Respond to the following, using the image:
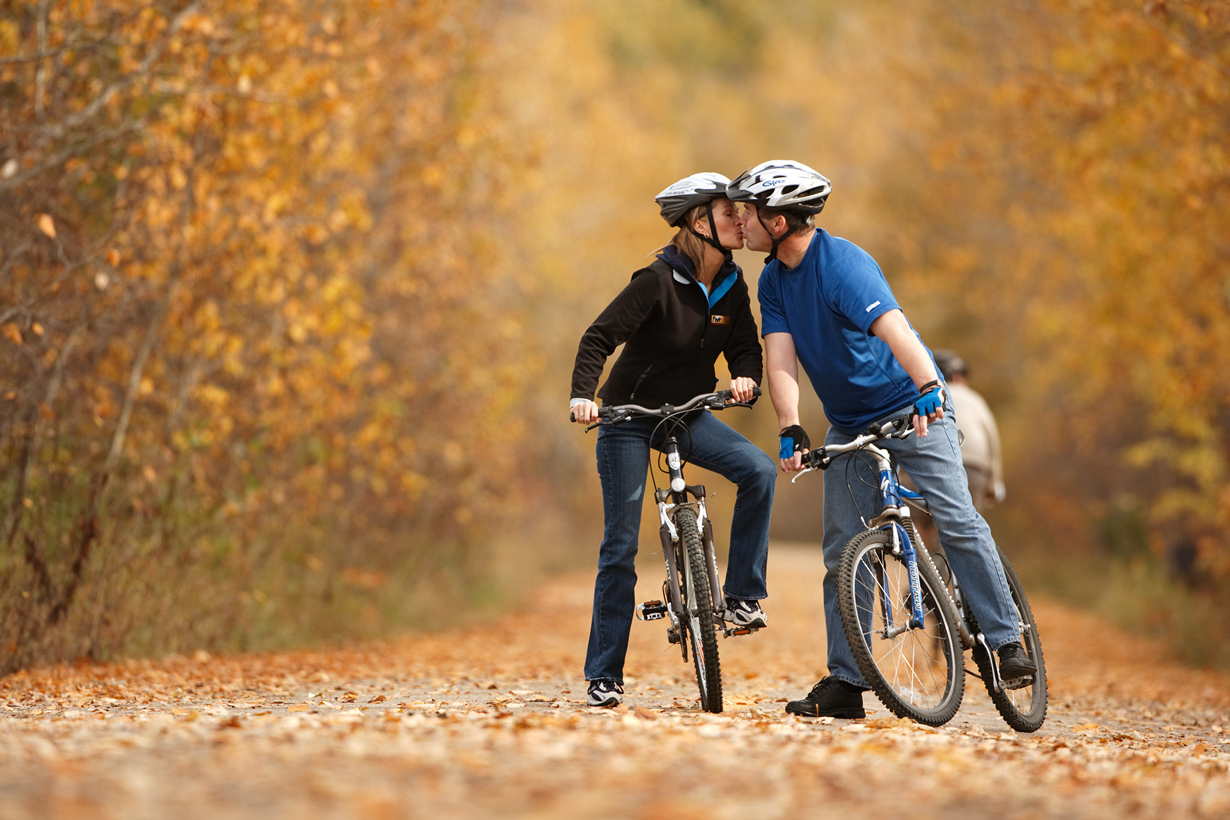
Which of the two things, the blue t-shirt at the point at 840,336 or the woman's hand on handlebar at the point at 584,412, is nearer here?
the woman's hand on handlebar at the point at 584,412

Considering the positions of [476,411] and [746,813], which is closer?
[746,813]

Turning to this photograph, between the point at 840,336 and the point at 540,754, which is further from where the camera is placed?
the point at 840,336

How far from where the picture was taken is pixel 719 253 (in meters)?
6.11

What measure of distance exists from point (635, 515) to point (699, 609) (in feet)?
1.76

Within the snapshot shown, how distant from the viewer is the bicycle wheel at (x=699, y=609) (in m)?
5.86

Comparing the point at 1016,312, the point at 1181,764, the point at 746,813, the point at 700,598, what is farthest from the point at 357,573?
the point at 1016,312

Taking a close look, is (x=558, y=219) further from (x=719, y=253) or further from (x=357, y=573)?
(x=719, y=253)

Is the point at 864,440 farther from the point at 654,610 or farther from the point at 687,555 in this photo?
the point at 654,610

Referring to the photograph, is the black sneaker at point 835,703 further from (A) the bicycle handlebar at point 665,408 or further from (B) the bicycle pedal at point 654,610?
(A) the bicycle handlebar at point 665,408

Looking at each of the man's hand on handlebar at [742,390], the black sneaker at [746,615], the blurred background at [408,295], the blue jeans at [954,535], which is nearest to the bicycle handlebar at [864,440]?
the blue jeans at [954,535]

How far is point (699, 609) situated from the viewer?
231 inches

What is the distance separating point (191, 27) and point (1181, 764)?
24.2ft

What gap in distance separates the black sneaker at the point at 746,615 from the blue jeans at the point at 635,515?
0.05m

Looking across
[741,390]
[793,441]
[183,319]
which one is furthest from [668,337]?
[183,319]
